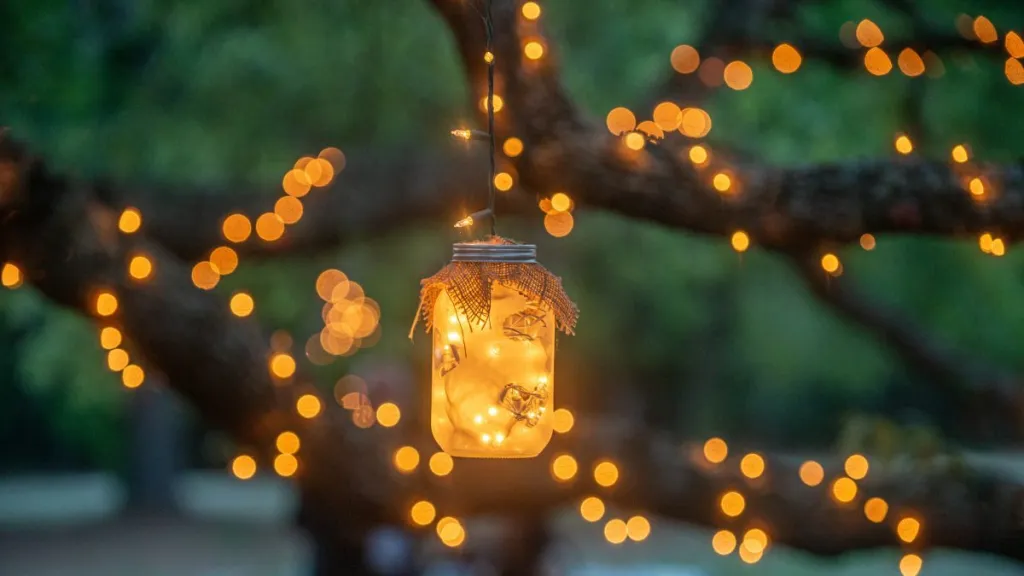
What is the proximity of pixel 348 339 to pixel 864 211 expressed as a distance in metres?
2.76

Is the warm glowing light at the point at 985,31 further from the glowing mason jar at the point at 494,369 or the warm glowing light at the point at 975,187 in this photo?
the glowing mason jar at the point at 494,369

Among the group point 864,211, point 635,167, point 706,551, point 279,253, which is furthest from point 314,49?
point 706,551

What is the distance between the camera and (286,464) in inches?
93.1

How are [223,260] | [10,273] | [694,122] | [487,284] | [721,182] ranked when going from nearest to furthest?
[487,284]
[10,273]
[721,182]
[223,260]
[694,122]

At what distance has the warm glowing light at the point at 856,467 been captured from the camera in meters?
2.52

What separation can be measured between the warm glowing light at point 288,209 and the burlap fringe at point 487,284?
1.02 metres

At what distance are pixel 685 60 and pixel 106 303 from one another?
56.5 inches

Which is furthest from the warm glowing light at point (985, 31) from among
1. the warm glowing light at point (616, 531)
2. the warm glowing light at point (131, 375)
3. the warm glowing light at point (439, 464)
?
the warm glowing light at point (131, 375)

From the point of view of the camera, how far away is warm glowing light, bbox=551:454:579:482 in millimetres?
2416

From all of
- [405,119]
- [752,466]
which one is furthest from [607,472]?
[405,119]

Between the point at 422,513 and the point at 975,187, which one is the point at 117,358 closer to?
the point at 422,513

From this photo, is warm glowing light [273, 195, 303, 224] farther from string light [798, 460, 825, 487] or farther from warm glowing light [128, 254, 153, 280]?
string light [798, 460, 825, 487]

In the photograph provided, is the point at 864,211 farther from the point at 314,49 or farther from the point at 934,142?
the point at 314,49

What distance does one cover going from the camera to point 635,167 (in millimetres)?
2316
